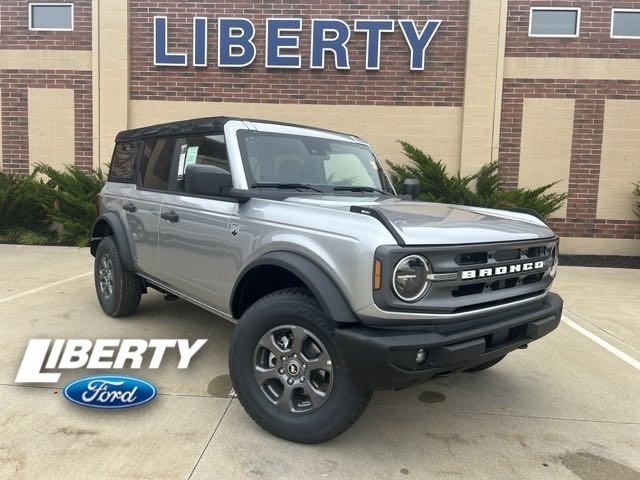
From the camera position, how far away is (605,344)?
4887mm

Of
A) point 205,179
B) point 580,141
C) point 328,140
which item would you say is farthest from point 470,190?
point 205,179

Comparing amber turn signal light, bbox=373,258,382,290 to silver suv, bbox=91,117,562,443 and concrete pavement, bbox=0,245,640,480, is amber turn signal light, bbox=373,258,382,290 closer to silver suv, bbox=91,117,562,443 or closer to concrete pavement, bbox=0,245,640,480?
silver suv, bbox=91,117,562,443

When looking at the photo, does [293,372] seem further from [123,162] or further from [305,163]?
[123,162]

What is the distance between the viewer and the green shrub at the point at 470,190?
388 inches

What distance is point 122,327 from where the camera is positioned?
483 centimetres

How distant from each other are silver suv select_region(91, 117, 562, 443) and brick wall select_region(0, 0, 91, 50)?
8407 mm

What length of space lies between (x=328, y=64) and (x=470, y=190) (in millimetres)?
3864

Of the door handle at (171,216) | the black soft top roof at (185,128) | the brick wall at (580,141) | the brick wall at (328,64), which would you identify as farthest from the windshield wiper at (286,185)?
the brick wall at (580,141)

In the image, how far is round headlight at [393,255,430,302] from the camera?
243cm

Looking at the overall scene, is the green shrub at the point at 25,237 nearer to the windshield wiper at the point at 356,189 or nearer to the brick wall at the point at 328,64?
the brick wall at the point at 328,64

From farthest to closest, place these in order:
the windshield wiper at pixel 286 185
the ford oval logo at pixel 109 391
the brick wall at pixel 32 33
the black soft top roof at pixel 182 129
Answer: the brick wall at pixel 32 33 → the black soft top roof at pixel 182 129 → the windshield wiper at pixel 286 185 → the ford oval logo at pixel 109 391

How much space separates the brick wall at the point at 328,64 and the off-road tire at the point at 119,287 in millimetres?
6345

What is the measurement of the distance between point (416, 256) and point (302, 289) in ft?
2.41

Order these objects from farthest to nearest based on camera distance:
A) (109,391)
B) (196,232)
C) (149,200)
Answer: (149,200) < (196,232) < (109,391)
